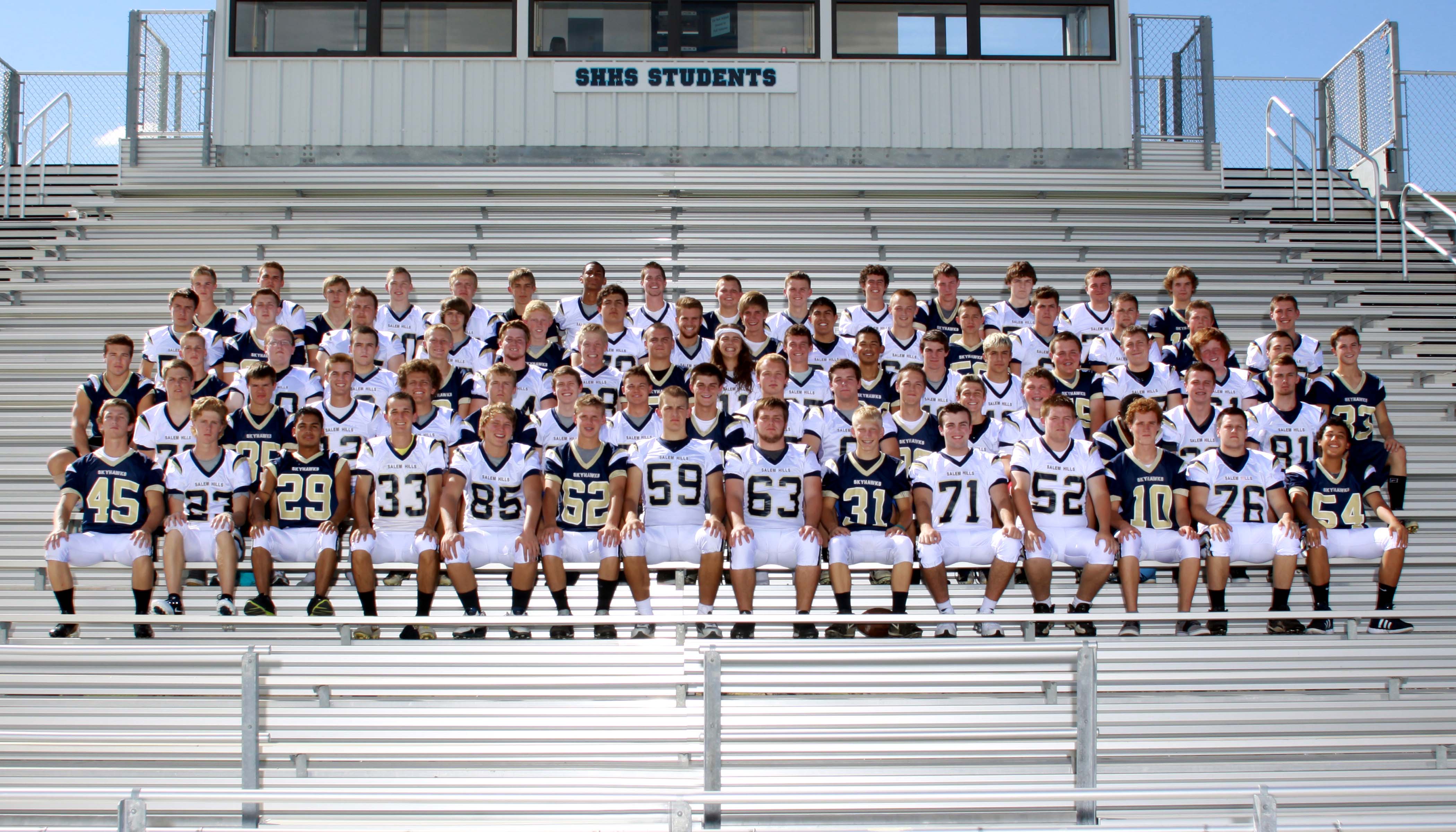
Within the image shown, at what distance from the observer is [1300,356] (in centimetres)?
676

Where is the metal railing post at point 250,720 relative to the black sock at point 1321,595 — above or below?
below

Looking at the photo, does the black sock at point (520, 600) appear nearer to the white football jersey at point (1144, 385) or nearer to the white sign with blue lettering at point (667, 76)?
the white football jersey at point (1144, 385)

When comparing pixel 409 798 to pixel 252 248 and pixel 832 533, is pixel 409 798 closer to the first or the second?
pixel 832 533

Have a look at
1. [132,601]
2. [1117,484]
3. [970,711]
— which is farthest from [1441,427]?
[132,601]

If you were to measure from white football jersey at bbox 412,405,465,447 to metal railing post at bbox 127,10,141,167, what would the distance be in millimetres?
6592

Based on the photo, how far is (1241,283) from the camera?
8867 mm

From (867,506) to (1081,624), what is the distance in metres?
1.09

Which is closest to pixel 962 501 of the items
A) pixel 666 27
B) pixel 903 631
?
pixel 903 631

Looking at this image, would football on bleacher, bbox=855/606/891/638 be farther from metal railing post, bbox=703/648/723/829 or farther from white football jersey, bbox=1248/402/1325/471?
white football jersey, bbox=1248/402/1325/471

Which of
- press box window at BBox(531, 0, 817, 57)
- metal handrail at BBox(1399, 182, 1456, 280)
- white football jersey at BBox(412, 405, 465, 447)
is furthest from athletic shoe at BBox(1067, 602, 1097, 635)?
press box window at BBox(531, 0, 817, 57)

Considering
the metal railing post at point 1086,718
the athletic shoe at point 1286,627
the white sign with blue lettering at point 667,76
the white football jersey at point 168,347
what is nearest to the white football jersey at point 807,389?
the athletic shoe at point 1286,627

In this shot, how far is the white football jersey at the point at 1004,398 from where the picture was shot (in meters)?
6.32

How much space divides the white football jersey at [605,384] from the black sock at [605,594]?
5.19 ft

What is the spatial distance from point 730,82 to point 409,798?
27.6 ft
